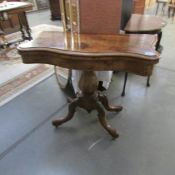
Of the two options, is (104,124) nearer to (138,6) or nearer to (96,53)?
(96,53)

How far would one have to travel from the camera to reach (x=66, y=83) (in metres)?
2.27

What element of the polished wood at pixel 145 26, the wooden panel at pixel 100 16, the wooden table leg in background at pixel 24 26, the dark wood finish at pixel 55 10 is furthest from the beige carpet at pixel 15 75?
the dark wood finish at pixel 55 10

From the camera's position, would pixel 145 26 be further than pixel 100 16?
Yes

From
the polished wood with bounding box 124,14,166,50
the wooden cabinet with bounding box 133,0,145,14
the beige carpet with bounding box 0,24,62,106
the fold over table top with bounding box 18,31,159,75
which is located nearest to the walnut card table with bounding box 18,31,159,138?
the fold over table top with bounding box 18,31,159,75

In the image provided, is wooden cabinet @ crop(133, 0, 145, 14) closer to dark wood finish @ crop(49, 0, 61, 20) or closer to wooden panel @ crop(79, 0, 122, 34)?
wooden panel @ crop(79, 0, 122, 34)

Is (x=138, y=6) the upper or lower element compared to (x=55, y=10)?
upper

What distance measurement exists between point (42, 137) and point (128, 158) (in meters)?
0.75

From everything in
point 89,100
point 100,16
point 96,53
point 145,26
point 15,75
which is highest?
point 100,16

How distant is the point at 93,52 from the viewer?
1.08 metres

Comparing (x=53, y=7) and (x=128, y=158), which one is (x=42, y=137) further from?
(x=53, y=7)

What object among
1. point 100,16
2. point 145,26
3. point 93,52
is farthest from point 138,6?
point 93,52

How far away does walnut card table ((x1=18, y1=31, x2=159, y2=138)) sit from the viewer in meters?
1.05

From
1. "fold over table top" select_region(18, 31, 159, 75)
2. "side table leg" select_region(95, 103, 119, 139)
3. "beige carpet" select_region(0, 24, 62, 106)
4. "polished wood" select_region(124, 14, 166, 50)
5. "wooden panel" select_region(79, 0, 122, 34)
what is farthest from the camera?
"beige carpet" select_region(0, 24, 62, 106)

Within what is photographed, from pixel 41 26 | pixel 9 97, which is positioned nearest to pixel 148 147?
pixel 9 97
